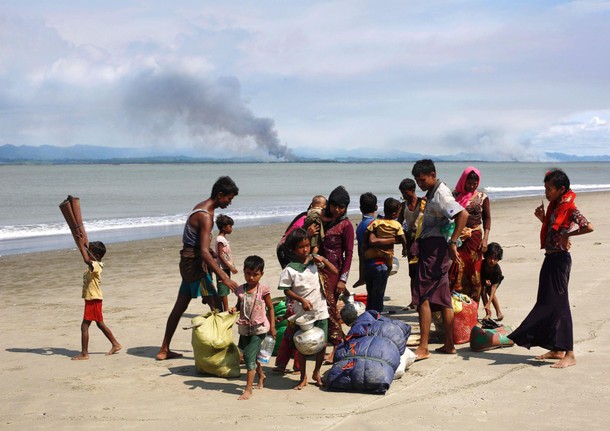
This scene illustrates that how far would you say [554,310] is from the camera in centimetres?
677

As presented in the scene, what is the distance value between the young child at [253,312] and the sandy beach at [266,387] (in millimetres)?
359

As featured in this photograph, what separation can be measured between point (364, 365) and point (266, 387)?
2.94 feet

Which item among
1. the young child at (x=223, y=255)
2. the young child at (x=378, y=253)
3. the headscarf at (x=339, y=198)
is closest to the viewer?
the headscarf at (x=339, y=198)

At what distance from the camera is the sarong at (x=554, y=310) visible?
265 inches

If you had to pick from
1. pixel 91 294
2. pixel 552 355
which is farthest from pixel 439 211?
pixel 91 294

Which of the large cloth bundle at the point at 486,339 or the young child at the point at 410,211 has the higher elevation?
the young child at the point at 410,211

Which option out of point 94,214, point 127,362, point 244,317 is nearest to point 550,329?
point 244,317

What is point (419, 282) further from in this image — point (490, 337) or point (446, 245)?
point (490, 337)

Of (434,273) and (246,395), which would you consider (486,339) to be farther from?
(246,395)

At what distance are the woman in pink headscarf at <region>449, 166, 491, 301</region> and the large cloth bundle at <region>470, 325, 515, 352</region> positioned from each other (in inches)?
37.0

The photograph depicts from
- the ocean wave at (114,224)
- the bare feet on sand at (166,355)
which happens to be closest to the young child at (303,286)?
the bare feet on sand at (166,355)

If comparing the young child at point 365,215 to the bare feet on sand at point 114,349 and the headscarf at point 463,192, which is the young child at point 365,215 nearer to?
the headscarf at point 463,192

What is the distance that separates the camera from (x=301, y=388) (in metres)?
6.25

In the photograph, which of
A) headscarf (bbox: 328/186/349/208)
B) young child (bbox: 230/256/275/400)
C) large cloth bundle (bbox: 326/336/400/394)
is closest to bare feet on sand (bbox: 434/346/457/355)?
large cloth bundle (bbox: 326/336/400/394)
